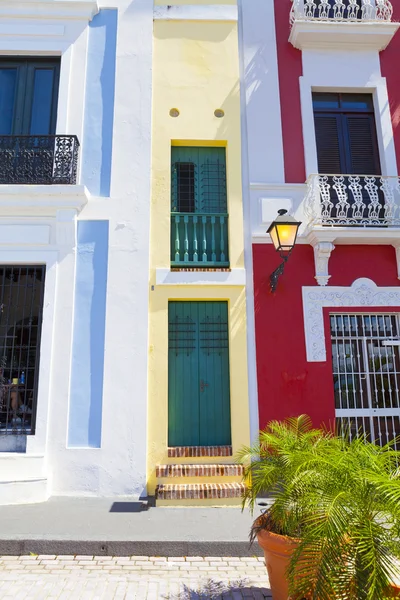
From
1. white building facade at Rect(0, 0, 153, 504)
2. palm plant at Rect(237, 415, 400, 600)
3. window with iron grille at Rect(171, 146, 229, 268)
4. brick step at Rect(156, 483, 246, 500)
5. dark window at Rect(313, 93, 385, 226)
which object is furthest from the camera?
window with iron grille at Rect(171, 146, 229, 268)

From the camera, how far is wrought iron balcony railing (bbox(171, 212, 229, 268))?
7289mm

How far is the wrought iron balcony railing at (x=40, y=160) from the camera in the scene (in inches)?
280

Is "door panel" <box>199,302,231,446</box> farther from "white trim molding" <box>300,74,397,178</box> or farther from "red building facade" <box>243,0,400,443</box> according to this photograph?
"white trim molding" <box>300,74,397,178</box>

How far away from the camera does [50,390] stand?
6496mm

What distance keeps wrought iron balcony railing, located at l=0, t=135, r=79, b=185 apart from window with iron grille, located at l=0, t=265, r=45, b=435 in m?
1.55

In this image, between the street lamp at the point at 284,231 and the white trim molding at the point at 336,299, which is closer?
the street lamp at the point at 284,231

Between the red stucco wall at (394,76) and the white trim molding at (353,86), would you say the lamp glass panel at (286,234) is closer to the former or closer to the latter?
the white trim molding at (353,86)

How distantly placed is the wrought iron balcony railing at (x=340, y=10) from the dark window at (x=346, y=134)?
1413mm

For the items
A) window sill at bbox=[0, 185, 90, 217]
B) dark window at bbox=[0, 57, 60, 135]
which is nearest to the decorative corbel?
window sill at bbox=[0, 185, 90, 217]

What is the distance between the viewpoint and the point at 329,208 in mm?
7246

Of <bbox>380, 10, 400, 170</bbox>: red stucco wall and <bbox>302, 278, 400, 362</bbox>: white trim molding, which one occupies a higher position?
<bbox>380, 10, 400, 170</bbox>: red stucco wall

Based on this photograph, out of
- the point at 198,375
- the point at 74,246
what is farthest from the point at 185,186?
the point at 198,375

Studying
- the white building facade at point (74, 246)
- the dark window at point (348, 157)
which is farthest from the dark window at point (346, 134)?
the white building facade at point (74, 246)

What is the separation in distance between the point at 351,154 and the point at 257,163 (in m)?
1.93
